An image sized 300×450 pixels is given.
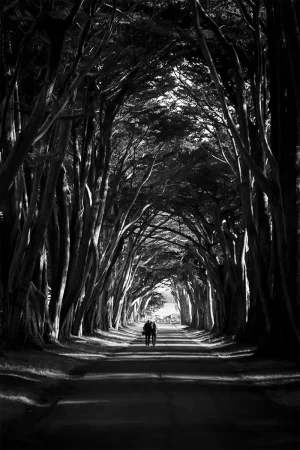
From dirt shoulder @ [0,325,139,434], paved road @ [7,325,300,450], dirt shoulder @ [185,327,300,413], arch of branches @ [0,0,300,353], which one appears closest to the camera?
paved road @ [7,325,300,450]

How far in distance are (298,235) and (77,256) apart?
1050cm

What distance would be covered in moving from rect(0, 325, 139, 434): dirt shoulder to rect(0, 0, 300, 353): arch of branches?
1.05m

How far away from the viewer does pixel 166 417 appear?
28.8 feet

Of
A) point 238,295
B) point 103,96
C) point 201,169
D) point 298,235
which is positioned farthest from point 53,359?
point 201,169

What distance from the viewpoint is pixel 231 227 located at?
30.3 metres

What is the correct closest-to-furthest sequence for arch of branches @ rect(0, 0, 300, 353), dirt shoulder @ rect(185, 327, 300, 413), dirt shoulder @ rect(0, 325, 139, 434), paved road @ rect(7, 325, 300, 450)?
paved road @ rect(7, 325, 300, 450) < dirt shoulder @ rect(0, 325, 139, 434) < dirt shoulder @ rect(185, 327, 300, 413) < arch of branches @ rect(0, 0, 300, 353)

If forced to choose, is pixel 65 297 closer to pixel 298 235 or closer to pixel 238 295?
pixel 238 295

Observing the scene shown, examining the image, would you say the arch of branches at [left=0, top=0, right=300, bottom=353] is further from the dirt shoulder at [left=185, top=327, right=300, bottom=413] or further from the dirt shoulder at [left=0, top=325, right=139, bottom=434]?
the dirt shoulder at [left=0, top=325, right=139, bottom=434]

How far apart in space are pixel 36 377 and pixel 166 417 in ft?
16.9

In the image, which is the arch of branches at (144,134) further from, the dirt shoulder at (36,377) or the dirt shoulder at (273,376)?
the dirt shoulder at (36,377)

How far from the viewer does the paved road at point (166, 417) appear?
711 cm

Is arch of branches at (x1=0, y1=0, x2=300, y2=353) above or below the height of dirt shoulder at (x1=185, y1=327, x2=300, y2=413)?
above

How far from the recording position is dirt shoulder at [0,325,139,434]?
9.15 meters

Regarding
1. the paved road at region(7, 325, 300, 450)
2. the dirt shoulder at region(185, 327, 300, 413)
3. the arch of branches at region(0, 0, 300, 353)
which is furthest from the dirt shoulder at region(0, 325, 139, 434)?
the dirt shoulder at region(185, 327, 300, 413)
